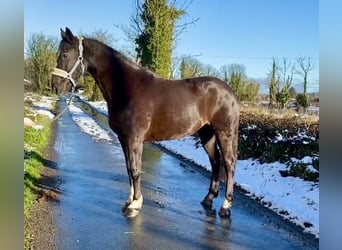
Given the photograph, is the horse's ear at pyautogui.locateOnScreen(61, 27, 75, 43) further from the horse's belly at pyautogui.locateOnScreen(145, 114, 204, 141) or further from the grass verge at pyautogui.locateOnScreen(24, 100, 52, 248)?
the horse's belly at pyautogui.locateOnScreen(145, 114, 204, 141)

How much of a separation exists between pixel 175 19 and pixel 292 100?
3.77ft

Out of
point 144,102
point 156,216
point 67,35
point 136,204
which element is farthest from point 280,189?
point 67,35

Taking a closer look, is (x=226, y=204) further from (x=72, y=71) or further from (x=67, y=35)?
(x=67, y=35)

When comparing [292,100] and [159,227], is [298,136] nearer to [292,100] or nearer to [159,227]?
[292,100]

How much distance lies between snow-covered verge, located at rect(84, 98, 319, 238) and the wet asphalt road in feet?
0.40

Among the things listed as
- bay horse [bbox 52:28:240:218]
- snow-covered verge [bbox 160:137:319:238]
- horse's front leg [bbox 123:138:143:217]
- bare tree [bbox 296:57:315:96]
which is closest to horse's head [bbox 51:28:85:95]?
bay horse [bbox 52:28:240:218]

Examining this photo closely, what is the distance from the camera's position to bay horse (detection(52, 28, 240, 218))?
8.67ft

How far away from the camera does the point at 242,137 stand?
405 cm

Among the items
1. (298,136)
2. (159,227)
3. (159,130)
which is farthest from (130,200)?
(298,136)

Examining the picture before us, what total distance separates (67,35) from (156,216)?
63.6 inches

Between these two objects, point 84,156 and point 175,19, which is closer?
point 175,19

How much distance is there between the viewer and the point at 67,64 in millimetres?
2580

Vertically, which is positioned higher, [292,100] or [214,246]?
[292,100]

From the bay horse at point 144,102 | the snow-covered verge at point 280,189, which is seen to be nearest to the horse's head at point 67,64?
the bay horse at point 144,102
